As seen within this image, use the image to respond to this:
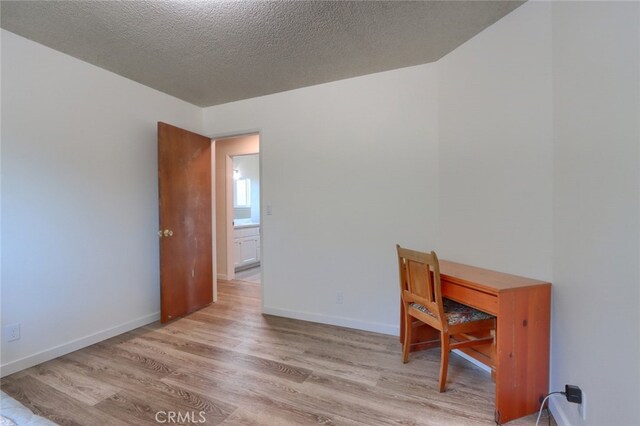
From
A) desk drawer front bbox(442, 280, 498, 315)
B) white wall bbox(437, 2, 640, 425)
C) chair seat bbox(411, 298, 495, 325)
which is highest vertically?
white wall bbox(437, 2, 640, 425)

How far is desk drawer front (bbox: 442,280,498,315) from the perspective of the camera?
1.59 m

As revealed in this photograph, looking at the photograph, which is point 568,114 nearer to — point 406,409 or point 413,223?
point 413,223

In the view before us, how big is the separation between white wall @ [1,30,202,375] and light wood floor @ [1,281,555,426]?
29cm

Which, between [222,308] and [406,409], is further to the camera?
[222,308]

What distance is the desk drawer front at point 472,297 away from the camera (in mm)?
1586

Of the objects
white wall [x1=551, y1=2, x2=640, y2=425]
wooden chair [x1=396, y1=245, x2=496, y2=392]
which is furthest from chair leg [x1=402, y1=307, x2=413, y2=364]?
white wall [x1=551, y1=2, x2=640, y2=425]

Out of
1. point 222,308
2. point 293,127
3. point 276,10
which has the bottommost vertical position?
point 222,308

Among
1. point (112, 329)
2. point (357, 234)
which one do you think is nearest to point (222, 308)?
point (112, 329)

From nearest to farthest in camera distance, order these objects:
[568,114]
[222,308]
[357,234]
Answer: [568,114], [357,234], [222,308]

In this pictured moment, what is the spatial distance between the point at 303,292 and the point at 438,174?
1.75 m

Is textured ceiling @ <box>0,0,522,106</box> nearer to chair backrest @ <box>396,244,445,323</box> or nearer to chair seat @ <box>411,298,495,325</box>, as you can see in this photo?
chair backrest @ <box>396,244,445,323</box>

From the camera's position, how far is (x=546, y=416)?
1577 millimetres

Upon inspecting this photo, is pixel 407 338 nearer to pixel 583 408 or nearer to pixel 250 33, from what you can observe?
pixel 583 408

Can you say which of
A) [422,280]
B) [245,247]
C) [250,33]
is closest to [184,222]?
[250,33]
